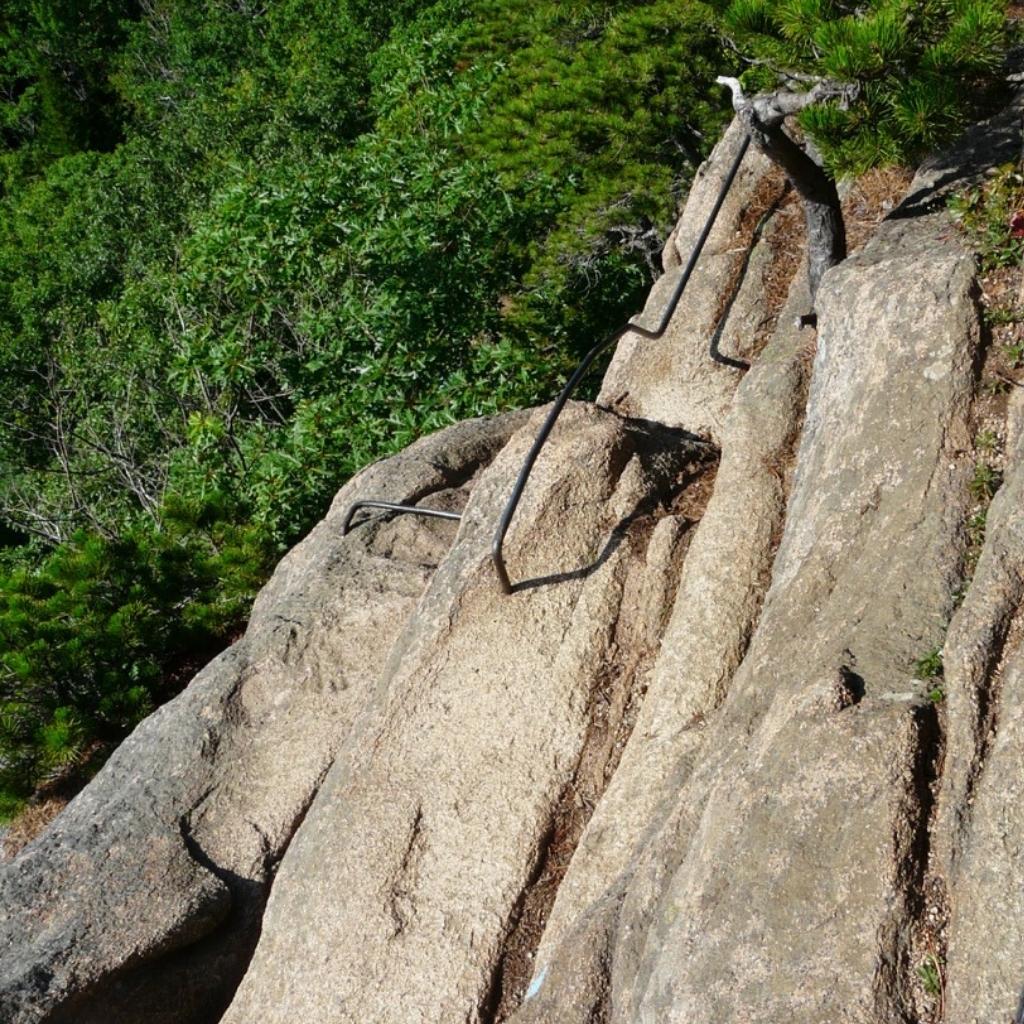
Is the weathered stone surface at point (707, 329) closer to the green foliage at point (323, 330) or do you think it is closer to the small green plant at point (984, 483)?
the small green plant at point (984, 483)

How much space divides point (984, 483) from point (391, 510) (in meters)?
4.75

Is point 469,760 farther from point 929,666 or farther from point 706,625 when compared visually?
point 929,666

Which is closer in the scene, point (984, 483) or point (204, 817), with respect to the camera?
point (984, 483)

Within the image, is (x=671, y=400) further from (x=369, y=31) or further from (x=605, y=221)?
(x=369, y=31)

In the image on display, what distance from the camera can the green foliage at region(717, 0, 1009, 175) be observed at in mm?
5625

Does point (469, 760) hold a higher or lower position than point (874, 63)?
lower

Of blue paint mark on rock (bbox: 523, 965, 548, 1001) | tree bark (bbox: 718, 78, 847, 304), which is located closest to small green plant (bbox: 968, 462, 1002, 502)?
tree bark (bbox: 718, 78, 847, 304)

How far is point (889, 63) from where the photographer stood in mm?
5723

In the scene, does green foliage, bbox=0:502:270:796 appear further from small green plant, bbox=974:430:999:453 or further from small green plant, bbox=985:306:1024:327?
small green plant, bbox=974:430:999:453

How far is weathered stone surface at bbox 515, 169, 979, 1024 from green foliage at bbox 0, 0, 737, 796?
6366 millimetres

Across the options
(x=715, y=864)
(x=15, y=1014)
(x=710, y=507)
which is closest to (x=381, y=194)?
(x=710, y=507)

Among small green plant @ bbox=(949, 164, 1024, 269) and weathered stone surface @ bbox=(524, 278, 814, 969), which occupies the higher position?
small green plant @ bbox=(949, 164, 1024, 269)

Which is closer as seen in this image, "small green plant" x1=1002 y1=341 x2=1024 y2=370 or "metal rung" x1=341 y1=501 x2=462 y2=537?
"small green plant" x1=1002 y1=341 x2=1024 y2=370

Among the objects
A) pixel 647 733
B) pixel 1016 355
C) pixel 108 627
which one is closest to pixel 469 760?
pixel 647 733
